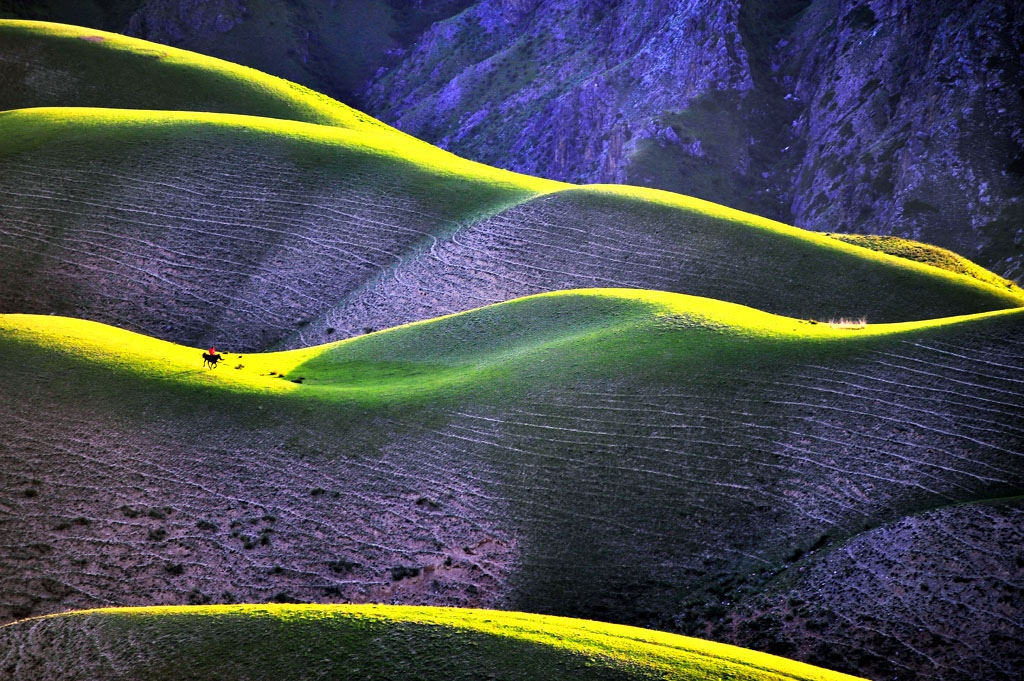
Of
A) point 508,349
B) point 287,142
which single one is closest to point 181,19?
point 287,142

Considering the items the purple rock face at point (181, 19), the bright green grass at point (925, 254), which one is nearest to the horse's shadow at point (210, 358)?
the bright green grass at point (925, 254)

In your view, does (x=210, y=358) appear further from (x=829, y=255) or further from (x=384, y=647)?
(x=829, y=255)

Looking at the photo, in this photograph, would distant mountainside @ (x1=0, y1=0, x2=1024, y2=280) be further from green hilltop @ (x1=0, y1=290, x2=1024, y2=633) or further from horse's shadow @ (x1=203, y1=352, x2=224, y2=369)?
horse's shadow @ (x1=203, y1=352, x2=224, y2=369)

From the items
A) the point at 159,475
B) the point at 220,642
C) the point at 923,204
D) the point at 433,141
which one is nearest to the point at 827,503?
the point at 220,642

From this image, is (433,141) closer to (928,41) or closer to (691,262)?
(928,41)

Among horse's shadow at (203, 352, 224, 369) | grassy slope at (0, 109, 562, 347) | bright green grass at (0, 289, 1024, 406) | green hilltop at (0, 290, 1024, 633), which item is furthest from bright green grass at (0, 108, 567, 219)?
green hilltop at (0, 290, 1024, 633)

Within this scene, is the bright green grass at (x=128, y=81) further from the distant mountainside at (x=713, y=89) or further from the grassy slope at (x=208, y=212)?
the distant mountainside at (x=713, y=89)
